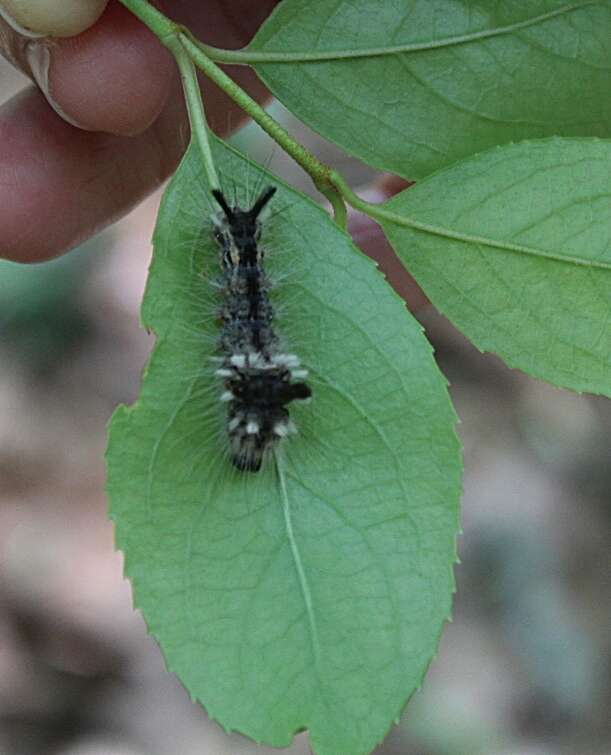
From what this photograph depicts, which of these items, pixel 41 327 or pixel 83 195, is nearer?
pixel 83 195

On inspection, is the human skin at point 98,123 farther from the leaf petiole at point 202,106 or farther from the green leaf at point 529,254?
the green leaf at point 529,254

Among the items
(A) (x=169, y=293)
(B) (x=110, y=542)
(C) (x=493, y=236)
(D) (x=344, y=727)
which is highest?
(B) (x=110, y=542)

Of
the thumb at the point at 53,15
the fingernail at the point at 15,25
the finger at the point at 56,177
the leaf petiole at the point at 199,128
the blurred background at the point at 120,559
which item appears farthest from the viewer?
the blurred background at the point at 120,559

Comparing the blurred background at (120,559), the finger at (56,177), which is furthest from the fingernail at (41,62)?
the blurred background at (120,559)

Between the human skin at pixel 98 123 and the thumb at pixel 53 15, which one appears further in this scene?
the human skin at pixel 98 123

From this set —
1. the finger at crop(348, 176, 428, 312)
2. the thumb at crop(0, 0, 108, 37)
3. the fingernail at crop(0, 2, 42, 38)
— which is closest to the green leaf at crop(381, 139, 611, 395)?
the thumb at crop(0, 0, 108, 37)

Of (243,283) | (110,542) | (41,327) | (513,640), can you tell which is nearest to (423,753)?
(513,640)

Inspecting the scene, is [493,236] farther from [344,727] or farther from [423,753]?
[423,753]

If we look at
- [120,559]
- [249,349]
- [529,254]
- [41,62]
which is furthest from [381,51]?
[120,559]
